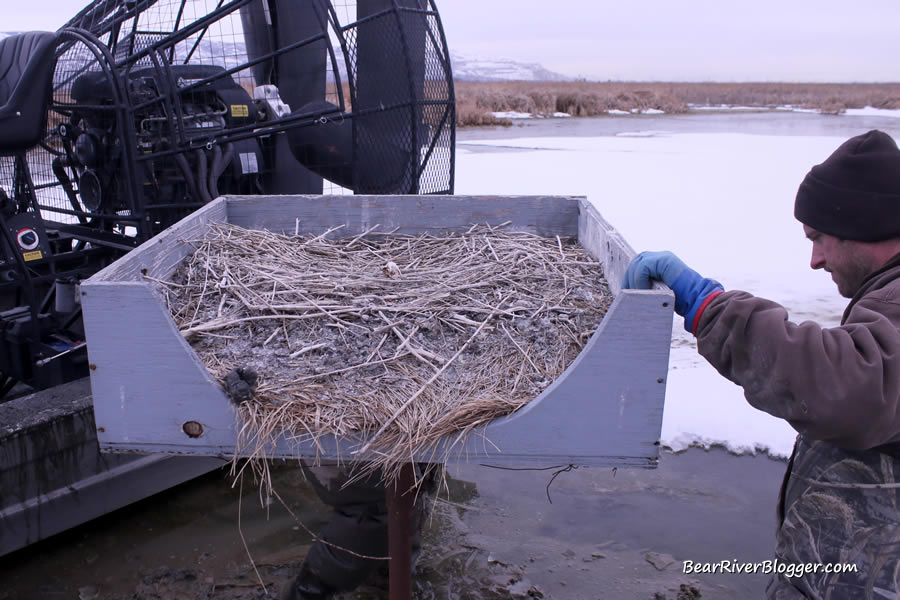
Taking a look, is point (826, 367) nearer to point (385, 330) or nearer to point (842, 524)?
point (842, 524)

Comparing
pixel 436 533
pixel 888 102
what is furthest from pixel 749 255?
pixel 888 102

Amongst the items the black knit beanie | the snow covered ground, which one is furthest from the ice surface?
the black knit beanie

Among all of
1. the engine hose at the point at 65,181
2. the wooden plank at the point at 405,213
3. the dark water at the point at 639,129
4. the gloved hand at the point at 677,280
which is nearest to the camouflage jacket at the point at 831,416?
the gloved hand at the point at 677,280

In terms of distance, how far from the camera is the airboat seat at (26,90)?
3213 mm

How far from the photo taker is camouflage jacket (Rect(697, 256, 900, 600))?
1412mm

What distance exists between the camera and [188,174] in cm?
377

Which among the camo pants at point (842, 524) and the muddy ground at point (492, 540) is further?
the muddy ground at point (492, 540)

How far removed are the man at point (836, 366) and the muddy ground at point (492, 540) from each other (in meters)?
1.39

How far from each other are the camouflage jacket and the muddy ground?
1.38 meters

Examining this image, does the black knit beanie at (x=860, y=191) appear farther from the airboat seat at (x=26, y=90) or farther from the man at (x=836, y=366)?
the airboat seat at (x=26, y=90)

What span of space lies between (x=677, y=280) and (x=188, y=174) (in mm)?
2795

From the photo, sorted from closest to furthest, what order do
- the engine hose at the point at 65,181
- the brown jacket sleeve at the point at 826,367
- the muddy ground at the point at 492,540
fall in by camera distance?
the brown jacket sleeve at the point at 826,367 < the muddy ground at the point at 492,540 < the engine hose at the point at 65,181

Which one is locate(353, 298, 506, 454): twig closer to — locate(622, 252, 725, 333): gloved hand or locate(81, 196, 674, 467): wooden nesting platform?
locate(81, 196, 674, 467): wooden nesting platform

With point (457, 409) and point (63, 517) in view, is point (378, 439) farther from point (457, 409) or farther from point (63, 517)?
point (63, 517)
